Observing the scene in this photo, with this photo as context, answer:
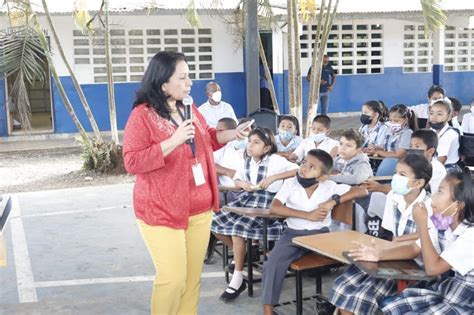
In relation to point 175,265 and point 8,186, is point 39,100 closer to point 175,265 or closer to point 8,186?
point 8,186

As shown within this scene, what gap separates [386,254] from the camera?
11.8ft

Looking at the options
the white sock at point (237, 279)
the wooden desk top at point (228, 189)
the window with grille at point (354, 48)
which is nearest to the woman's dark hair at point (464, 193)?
the white sock at point (237, 279)

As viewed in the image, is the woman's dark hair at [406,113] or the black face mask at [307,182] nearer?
the black face mask at [307,182]

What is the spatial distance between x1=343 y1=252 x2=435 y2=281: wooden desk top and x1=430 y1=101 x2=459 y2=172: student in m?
3.49

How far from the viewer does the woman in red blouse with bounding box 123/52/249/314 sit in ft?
11.5

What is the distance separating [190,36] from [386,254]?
41.8 ft

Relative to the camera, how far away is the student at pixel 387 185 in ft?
15.5

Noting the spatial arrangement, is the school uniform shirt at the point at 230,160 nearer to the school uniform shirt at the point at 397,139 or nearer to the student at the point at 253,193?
the student at the point at 253,193

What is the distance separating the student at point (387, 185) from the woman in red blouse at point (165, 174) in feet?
4.83

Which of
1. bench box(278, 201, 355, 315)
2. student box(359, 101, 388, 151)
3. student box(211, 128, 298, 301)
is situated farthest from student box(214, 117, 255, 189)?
student box(359, 101, 388, 151)

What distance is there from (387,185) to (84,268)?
8.87 ft

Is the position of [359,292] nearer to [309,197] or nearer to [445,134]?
[309,197]

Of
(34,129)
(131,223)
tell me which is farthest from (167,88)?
(34,129)

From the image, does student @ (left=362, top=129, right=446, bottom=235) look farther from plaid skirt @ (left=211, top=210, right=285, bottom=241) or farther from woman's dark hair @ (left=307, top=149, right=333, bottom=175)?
plaid skirt @ (left=211, top=210, right=285, bottom=241)
